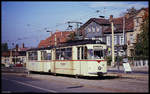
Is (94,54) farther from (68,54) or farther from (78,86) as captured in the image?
(78,86)

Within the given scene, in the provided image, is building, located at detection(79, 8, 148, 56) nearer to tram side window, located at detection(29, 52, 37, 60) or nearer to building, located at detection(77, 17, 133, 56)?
building, located at detection(77, 17, 133, 56)

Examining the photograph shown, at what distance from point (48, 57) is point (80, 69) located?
632 cm

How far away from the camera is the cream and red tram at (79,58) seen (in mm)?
20656

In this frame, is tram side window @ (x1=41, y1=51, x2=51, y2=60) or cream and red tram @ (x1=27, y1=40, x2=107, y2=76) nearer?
cream and red tram @ (x1=27, y1=40, x2=107, y2=76)

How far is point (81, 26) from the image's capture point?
105ft

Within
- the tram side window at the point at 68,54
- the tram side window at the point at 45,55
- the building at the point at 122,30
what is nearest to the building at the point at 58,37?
the tram side window at the point at 45,55

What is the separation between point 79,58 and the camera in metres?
21.5

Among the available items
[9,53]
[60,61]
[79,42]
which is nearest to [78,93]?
[79,42]

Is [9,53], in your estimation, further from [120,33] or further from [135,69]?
[135,69]

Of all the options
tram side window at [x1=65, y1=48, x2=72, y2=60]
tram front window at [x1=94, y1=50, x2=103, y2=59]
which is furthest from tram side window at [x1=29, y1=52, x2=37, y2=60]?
tram front window at [x1=94, y1=50, x2=103, y2=59]

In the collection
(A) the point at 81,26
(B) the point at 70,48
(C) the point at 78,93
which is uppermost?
(A) the point at 81,26

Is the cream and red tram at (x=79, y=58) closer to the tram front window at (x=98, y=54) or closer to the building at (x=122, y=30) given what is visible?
the tram front window at (x=98, y=54)

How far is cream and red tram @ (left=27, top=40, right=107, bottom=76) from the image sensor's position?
2066 cm

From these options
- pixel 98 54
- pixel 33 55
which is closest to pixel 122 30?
pixel 33 55
